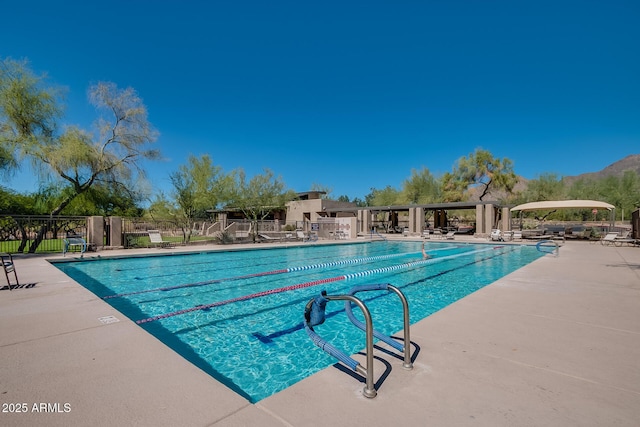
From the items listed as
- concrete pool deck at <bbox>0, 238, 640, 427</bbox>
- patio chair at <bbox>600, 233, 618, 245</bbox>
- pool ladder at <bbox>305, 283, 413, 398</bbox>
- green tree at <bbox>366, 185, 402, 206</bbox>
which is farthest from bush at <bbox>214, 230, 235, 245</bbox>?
green tree at <bbox>366, 185, 402, 206</bbox>

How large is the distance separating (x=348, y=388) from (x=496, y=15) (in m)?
22.0

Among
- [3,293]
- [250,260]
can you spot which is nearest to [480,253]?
[250,260]

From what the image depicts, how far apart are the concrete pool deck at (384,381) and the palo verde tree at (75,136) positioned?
1265cm

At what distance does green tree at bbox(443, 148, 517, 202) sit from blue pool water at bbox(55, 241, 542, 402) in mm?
34329

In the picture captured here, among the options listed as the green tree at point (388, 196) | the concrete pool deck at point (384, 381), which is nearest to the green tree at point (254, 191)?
the concrete pool deck at point (384, 381)

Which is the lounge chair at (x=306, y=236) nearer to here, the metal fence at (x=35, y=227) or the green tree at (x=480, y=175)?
the metal fence at (x=35, y=227)

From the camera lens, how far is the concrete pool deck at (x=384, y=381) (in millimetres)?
1847

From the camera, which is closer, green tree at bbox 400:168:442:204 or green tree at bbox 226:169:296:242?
green tree at bbox 226:169:296:242

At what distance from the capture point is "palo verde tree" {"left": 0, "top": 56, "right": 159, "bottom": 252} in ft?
41.7

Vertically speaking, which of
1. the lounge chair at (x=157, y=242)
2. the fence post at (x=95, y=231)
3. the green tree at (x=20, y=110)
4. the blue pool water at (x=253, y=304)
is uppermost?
the green tree at (x=20, y=110)

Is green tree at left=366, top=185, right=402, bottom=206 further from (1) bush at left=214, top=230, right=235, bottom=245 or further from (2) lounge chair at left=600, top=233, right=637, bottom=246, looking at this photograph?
(1) bush at left=214, top=230, right=235, bottom=245

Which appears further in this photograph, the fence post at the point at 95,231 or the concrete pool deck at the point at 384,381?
the fence post at the point at 95,231

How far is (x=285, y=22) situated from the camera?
18.8m

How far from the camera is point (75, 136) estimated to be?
46.0ft
